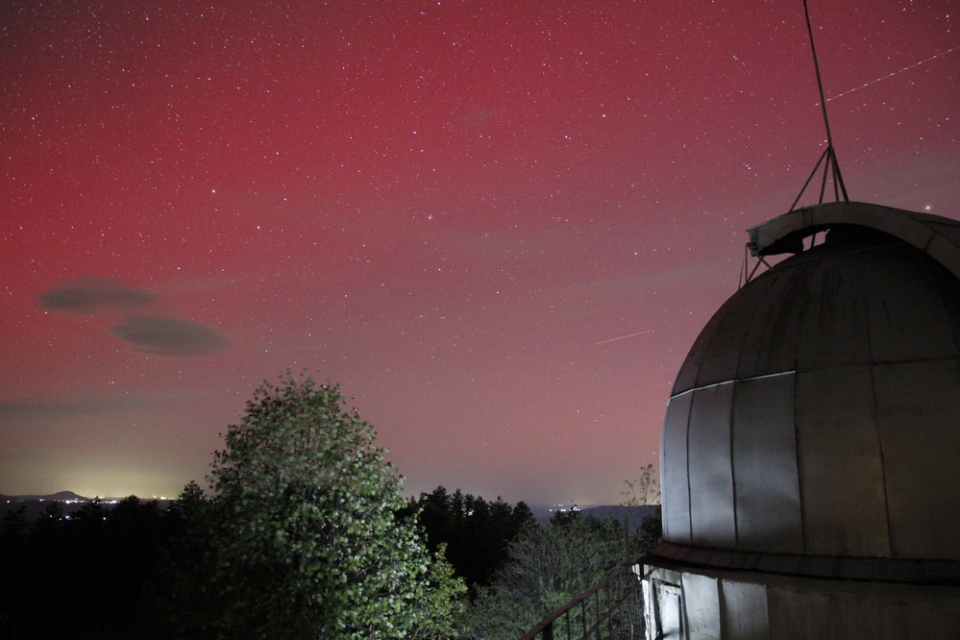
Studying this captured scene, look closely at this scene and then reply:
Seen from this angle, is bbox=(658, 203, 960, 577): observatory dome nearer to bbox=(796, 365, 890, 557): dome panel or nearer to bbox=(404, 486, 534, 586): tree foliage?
bbox=(796, 365, 890, 557): dome panel

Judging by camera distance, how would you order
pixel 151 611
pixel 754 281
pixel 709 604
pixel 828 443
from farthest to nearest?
pixel 151 611, pixel 754 281, pixel 709 604, pixel 828 443

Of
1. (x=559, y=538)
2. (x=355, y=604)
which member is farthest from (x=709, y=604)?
(x=559, y=538)

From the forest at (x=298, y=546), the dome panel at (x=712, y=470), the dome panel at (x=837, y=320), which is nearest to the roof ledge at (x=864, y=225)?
Result: the dome panel at (x=837, y=320)

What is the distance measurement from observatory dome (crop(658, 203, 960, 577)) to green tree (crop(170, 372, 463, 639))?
20.2 feet

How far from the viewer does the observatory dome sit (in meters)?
6.32

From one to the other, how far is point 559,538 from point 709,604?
19.1 meters

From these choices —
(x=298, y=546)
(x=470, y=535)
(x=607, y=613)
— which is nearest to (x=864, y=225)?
(x=607, y=613)

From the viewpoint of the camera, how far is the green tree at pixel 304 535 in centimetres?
1112

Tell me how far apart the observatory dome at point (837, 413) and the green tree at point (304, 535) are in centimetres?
615

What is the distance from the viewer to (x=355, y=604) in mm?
11625

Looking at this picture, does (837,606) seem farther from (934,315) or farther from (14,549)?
(14,549)

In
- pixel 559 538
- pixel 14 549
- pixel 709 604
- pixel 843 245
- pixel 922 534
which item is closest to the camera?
pixel 922 534

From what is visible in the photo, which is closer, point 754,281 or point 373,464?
point 754,281

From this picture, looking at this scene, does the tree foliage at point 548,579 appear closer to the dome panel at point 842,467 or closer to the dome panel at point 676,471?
the dome panel at point 676,471
